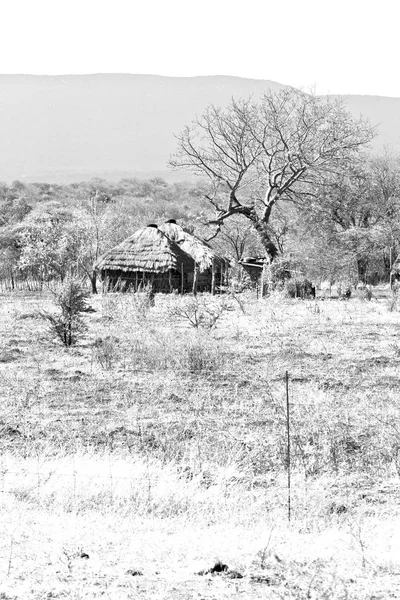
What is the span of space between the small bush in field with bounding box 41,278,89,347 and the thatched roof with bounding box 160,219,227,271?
14157 millimetres

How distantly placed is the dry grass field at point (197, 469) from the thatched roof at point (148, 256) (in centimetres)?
1530

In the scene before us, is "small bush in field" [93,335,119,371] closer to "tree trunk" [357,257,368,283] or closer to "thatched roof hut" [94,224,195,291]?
"thatched roof hut" [94,224,195,291]

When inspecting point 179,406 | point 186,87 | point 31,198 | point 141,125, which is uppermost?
point 186,87

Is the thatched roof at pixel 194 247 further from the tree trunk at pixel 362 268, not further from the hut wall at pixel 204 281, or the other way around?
the tree trunk at pixel 362 268

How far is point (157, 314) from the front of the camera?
2178 cm

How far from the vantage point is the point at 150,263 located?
104 feet

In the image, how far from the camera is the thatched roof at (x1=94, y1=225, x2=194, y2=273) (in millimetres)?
31453

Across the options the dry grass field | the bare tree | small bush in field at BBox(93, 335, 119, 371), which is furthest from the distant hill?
the dry grass field

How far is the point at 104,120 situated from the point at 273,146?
5235 inches

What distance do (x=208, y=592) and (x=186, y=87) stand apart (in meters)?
191

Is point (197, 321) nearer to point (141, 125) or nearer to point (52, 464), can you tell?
point (52, 464)

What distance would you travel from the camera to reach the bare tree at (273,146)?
34.3 m

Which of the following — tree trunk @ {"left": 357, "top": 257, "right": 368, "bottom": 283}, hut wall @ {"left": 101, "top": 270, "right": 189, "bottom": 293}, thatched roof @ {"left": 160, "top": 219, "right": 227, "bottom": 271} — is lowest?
hut wall @ {"left": 101, "top": 270, "right": 189, "bottom": 293}

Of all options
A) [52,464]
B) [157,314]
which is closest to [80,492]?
[52,464]
